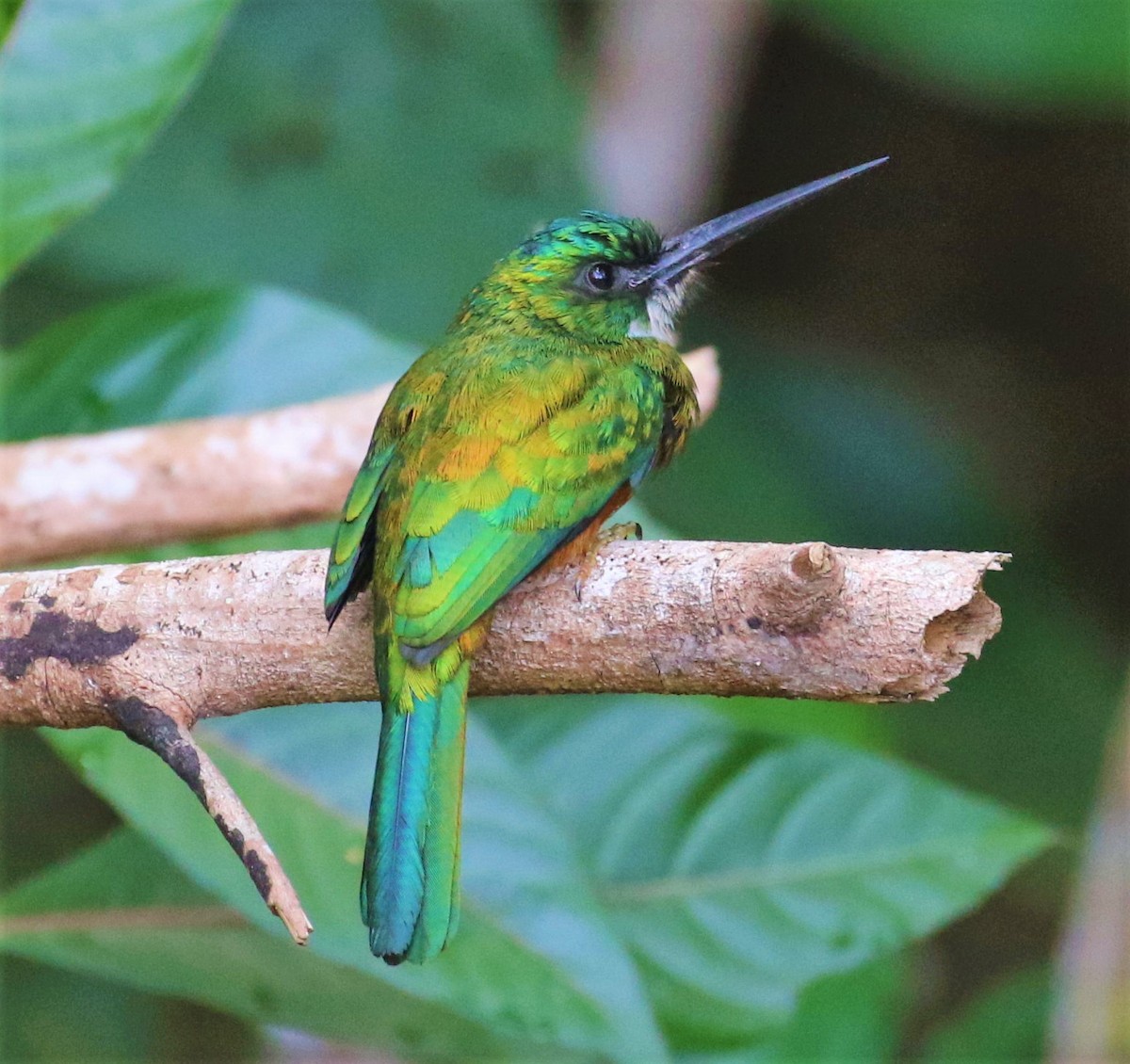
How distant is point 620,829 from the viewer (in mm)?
2164

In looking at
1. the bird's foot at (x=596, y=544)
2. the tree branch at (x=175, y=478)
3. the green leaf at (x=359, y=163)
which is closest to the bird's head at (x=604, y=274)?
the tree branch at (x=175, y=478)

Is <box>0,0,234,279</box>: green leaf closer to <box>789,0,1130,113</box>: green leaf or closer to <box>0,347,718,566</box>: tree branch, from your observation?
<box>0,347,718,566</box>: tree branch

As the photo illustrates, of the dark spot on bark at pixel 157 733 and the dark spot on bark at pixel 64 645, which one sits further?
the dark spot on bark at pixel 64 645

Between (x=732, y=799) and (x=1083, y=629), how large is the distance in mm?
1949

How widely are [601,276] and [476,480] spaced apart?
0.55 m

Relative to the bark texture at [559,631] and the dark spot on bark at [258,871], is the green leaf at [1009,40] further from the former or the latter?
the dark spot on bark at [258,871]

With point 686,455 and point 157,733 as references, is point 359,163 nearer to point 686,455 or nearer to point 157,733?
point 686,455

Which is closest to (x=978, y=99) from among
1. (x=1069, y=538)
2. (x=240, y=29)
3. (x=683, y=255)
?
(x=1069, y=538)

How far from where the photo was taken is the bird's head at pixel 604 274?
1787 mm

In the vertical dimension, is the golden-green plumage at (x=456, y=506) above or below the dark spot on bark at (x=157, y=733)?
above

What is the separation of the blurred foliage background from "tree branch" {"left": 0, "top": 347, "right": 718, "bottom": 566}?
221 mm

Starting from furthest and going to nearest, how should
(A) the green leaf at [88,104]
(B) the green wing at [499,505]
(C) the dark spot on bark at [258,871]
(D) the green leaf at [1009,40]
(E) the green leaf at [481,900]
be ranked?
(D) the green leaf at [1009,40] → (A) the green leaf at [88,104] → (E) the green leaf at [481,900] → (B) the green wing at [499,505] → (C) the dark spot on bark at [258,871]

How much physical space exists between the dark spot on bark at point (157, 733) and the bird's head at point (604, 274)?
0.72 m

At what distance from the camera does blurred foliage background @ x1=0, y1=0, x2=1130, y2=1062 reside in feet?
6.39
